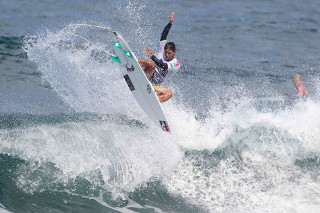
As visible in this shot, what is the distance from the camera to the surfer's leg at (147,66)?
9859 mm

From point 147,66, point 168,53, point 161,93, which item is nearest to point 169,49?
point 168,53

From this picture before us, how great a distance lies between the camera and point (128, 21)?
2044 centimetres

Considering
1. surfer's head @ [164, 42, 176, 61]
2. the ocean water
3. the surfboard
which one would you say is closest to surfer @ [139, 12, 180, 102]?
surfer's head @ [164, 42, 176, 61]

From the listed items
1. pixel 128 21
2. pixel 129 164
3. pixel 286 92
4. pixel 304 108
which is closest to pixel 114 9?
pixel 128 21

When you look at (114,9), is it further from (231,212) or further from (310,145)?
(231,212)

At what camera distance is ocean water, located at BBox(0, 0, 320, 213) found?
27.6 ft

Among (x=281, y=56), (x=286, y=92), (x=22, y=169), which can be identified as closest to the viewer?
(x=22, y=169)

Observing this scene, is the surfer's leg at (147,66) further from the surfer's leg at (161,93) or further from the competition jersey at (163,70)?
the surfer's leg at (161,93)

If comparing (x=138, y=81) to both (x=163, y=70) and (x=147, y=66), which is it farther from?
(x=163, y=70)

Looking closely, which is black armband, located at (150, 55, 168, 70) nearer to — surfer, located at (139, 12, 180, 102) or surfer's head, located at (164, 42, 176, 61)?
surfer, located at (139, 12, 180, 102)

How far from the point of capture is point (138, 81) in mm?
9445

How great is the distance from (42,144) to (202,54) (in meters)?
10.3

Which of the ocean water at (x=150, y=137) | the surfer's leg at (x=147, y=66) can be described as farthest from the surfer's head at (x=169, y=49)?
the ocean water at (x=150, y=137)

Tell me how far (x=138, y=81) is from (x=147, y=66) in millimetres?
589
